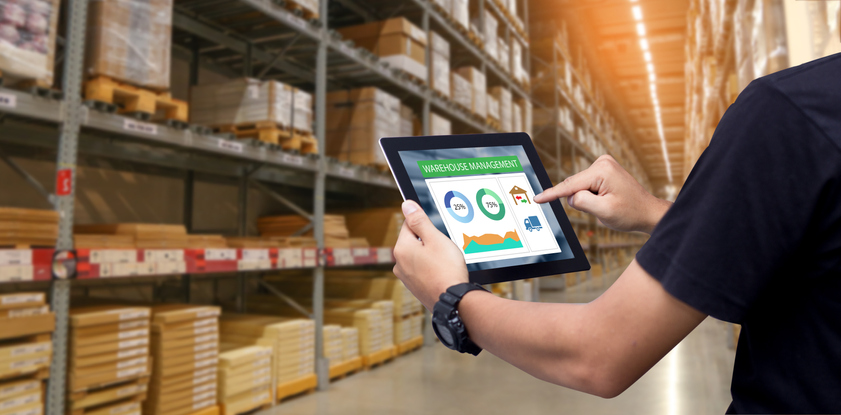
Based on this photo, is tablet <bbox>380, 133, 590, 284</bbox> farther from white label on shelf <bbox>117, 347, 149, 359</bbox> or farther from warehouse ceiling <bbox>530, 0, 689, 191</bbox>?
warehouse ceiling <bbox>530, 0, 689, 191</bbox>

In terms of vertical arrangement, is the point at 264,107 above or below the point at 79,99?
above

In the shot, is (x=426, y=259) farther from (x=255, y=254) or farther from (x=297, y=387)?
(x=297, y=387)

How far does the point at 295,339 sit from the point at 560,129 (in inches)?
368

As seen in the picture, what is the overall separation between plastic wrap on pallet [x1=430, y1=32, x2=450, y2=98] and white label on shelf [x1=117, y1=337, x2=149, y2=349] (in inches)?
177

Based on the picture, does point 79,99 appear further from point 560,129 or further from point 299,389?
point 560,129

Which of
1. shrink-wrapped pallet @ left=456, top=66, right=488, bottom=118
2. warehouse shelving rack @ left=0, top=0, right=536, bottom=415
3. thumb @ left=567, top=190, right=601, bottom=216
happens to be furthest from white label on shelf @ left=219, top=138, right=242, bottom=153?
shrink-wrapped pallet @ left=456, top=66, right=488, bottom=118

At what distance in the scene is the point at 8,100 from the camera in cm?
271

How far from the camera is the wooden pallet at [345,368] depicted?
5.07m

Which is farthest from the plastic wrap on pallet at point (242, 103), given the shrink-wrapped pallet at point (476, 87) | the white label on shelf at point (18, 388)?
the shrink-wrapped pallet at point (476, 87)

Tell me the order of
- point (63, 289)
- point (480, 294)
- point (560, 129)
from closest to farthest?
point (480, 294) < point (63, 289) < point (560, 129)

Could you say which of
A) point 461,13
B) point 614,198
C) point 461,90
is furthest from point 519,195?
point 461,13

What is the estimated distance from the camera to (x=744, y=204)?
68 centimetres

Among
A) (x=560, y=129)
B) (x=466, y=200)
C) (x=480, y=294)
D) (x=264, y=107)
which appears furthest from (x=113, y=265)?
(x=560, y=129)

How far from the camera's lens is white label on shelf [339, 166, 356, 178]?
17.4ft
